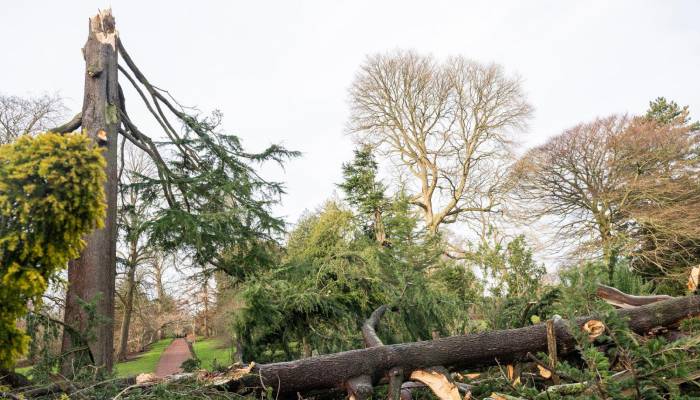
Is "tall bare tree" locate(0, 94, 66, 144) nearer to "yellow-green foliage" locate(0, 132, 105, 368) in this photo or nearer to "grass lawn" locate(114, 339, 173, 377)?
"grass lawn" locate(114, 339, 173, 377)

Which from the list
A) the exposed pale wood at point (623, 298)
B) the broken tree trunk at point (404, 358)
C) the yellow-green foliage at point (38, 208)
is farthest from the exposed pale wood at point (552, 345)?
the yellow-green foliage at point (38, 208)

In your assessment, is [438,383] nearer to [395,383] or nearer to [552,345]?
[395,383]

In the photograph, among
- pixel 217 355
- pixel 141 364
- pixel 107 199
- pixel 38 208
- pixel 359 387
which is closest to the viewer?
pixel 38 208

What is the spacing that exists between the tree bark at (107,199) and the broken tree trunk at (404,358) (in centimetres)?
420

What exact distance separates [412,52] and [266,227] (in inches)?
550

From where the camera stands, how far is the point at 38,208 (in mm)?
2123

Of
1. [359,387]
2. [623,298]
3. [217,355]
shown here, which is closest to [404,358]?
[359,387]

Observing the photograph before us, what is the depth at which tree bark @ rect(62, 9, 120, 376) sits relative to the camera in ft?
20.7

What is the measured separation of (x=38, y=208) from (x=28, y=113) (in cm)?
1361

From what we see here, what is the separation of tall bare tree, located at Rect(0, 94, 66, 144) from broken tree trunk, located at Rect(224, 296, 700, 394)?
1226 cm

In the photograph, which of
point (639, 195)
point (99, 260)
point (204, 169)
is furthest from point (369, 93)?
point (99, 260)

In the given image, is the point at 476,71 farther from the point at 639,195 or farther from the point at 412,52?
the point at 639,195

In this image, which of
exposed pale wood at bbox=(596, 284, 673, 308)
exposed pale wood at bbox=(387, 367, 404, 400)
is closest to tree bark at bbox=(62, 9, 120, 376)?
exposed pale wood at bbox=(387, 367, 404, 400)

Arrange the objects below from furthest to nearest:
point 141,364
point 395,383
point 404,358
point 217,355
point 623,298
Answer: point 141,364
point 217,355
point 623,298
point 404,358
point 395,383
